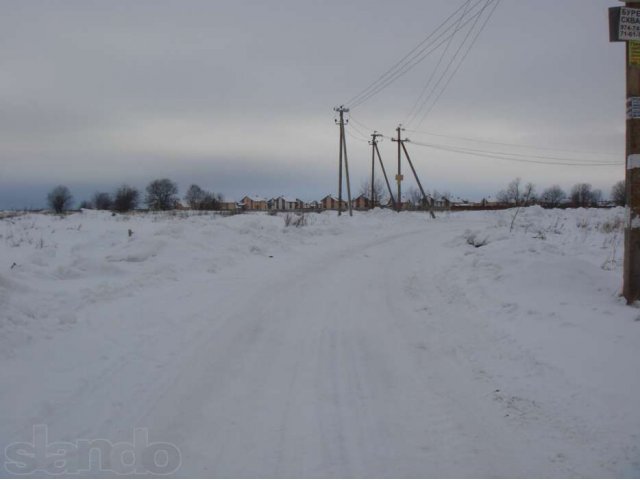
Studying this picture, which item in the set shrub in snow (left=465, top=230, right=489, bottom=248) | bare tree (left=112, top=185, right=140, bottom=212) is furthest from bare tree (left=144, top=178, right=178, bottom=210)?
shrub in snow (left=465, top=230, right=489, bottom=248)

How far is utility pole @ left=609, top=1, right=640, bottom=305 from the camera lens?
18.7ft

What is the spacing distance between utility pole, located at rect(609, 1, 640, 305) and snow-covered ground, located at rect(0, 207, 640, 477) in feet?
1.35

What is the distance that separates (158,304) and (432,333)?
4444 mm

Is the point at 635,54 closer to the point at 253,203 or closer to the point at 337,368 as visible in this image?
the point at 337,368

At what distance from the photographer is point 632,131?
5785mm

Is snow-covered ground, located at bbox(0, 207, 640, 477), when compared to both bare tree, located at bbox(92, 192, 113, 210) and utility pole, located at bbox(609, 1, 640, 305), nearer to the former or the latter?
utility pole, located at bbox(609, 1, 640, 305)

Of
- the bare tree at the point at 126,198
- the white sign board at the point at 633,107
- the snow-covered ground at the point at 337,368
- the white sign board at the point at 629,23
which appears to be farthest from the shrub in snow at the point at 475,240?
the bare tree at the point at 126,198

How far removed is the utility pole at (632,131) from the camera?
571 cm

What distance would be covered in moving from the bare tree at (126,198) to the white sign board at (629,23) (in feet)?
322

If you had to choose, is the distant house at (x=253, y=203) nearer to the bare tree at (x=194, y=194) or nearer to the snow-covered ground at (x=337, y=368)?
the bare tree at (x=194, y=194)

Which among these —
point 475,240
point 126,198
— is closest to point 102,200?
point 126,198

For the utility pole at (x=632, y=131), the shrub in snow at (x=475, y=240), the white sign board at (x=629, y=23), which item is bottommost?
the shrub in snow at (x=475, y=240)

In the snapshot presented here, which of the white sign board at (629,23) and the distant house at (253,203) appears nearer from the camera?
the white sign board at (629,23)

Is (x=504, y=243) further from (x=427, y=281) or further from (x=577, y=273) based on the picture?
(x=577, y=273)
